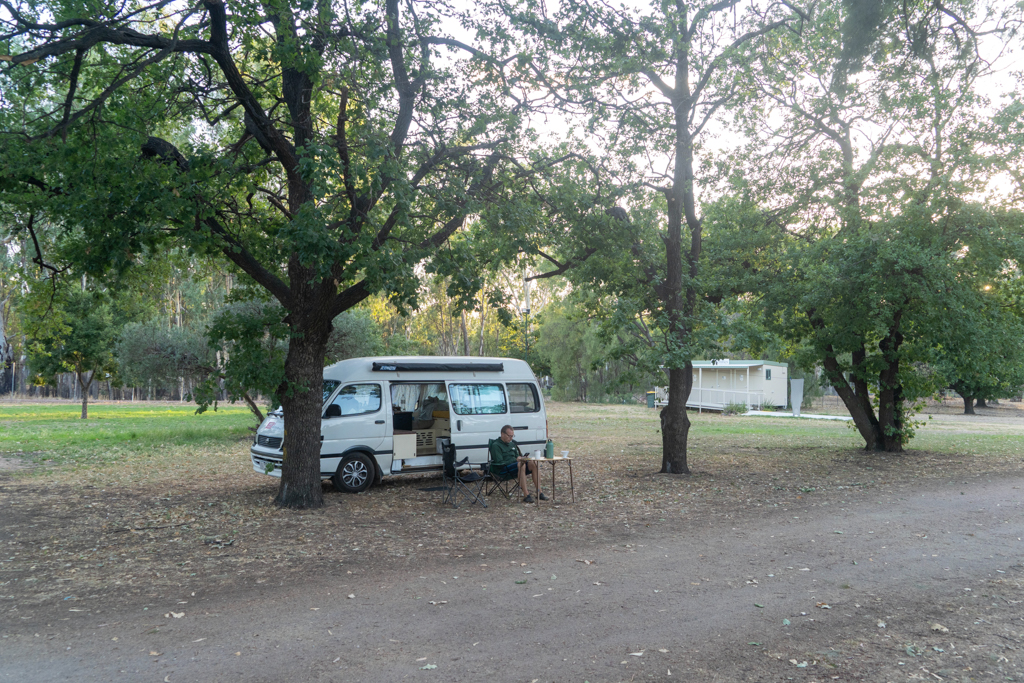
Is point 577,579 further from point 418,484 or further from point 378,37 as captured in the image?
point 378,37

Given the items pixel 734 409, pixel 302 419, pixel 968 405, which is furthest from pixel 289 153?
pixel 968 405

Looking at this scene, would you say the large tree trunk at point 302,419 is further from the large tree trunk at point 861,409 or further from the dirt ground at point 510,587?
the large tree trunk at point 861,409

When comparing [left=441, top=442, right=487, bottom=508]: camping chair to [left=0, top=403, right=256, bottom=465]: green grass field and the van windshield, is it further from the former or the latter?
[left=0, top=403, right=256, bottom=465]: green grass field

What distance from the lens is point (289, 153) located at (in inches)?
364

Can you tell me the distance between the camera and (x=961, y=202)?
42.7 feet

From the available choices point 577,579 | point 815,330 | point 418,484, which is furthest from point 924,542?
point 815,330

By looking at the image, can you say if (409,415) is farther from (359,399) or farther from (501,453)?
(501,453)

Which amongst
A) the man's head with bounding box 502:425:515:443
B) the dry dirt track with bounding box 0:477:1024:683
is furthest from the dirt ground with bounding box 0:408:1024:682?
the man's head with bounding box 502:425:515:443

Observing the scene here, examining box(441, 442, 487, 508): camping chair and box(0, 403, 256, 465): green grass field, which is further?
box(0, 403, 256, 465): green grass field

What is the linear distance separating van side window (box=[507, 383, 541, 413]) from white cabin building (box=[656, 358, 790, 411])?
26.5 meters

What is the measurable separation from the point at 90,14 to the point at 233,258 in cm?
307

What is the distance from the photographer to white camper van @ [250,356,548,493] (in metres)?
10.8

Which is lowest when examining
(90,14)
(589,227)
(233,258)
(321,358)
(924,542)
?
(924,542)

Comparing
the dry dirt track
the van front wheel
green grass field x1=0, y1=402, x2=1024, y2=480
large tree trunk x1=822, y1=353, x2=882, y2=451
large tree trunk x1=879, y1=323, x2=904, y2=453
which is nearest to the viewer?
the dry dirt track
